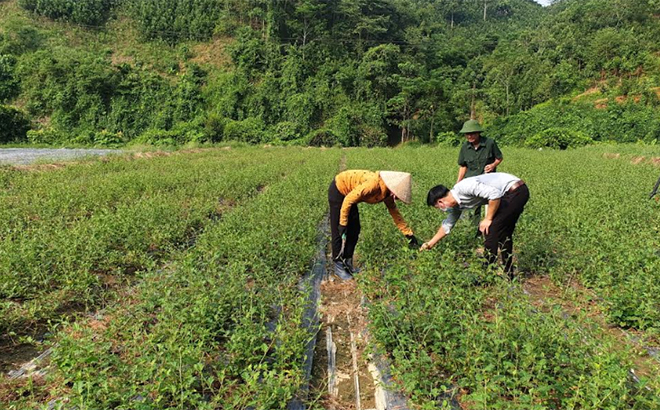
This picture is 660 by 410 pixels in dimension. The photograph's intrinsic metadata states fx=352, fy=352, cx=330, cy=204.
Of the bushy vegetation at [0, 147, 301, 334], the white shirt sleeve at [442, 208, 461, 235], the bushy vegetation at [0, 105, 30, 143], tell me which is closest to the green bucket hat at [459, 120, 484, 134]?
the white shirt sleeve at [442, 208, 461, 235]

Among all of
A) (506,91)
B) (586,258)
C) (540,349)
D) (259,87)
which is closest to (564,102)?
(506,91)

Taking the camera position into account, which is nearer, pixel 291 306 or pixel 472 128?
pixel 291 306

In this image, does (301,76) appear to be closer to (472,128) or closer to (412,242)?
(472,128)

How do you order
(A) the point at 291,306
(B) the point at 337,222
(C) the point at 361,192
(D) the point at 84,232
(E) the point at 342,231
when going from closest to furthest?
(A) the point at 291,306, (C) the point at 361,192, (E) the point at 342,231, (B) the point at 337,222, (D) the point at 84,232

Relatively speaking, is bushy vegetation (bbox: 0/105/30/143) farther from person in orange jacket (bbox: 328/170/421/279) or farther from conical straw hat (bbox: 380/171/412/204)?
conical straw hat (bbox: 380/171/412/204)

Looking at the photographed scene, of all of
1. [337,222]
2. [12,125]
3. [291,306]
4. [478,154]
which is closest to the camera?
[291,306]

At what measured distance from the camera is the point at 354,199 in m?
3.78

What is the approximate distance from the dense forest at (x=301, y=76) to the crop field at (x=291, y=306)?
84.3 ft

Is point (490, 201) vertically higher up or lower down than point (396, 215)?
higher up

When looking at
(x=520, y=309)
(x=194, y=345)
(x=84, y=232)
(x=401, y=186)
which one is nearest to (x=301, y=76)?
(x=84, y=232)

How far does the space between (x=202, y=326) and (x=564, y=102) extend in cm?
3866

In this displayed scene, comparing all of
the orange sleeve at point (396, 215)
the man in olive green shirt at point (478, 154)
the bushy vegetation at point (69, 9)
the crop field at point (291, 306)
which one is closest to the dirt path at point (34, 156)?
the crop field at point (291, 306)

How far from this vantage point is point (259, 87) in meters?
36.7

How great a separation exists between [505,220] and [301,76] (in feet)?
123
